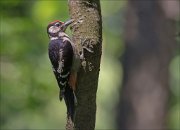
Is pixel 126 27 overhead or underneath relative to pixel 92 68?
underneath

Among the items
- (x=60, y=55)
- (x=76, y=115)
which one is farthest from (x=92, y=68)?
(x=60, y=55)

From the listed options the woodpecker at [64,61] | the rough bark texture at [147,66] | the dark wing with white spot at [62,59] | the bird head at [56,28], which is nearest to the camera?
the woodpecker at [64,61]

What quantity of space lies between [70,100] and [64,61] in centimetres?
80

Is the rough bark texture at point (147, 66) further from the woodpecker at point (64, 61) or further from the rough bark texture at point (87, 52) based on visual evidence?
the rough bark texture at point (87, 52)

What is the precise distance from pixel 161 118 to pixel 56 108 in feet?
24.4

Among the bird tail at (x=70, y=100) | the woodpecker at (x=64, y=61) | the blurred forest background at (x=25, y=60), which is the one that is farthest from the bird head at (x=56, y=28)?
the blurred forest background at (x=25, y=60)

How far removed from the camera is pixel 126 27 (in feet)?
31.4

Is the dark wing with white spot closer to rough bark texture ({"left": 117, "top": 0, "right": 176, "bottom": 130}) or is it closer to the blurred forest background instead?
the blurred forest background

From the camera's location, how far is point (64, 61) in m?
5.13

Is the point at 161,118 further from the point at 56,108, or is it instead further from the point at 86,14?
the point at 56,108

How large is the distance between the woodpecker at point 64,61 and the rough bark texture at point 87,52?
0.12m

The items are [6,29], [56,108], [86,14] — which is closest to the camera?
[86,14]

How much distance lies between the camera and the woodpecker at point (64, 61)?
14.7ft

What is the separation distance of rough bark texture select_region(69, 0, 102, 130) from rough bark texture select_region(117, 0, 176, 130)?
16.7ft
